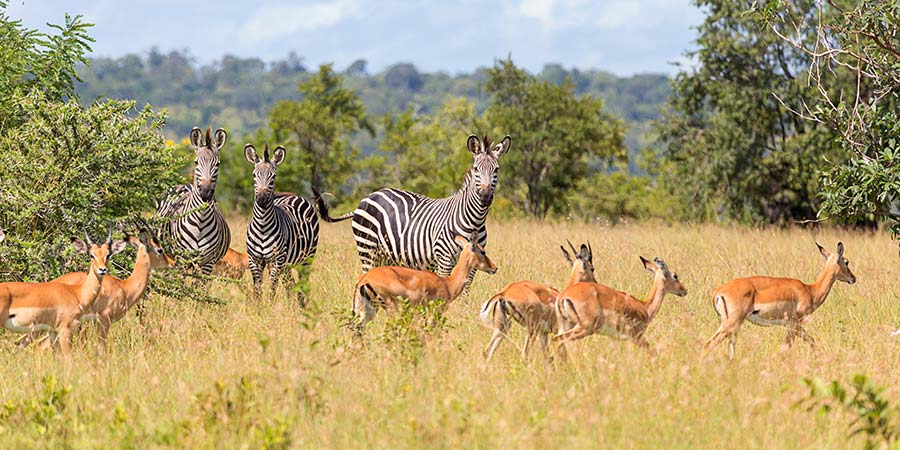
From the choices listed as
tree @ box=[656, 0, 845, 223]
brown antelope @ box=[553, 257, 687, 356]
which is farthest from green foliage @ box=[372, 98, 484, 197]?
brown antelope @ box=[553, 257, 687, 356]

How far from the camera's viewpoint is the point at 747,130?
26.2 meters

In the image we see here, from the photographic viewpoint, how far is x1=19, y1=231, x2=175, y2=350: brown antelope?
8.68 meters

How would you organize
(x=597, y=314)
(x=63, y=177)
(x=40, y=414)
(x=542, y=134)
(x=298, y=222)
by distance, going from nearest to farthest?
(x=40, y=414) < (x=597, y=314) < (x=63, y=177) < (x=298, y=222) < (x=542, y=134)

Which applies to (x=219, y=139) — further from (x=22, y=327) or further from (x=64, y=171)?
(x=22, y=327)

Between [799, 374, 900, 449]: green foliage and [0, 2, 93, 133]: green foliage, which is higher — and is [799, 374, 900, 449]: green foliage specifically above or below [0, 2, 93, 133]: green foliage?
below

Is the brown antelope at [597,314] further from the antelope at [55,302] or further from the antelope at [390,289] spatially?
the antelope at [55,302]

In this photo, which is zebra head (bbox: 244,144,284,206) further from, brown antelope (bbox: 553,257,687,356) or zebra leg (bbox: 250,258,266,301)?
brown antelope (bbox: 553,257,687,356)

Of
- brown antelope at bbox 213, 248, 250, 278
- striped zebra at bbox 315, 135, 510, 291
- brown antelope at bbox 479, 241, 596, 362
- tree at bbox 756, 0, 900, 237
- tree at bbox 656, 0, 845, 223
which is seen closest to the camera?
brown antelope at bbox 479, 241, 596, 362

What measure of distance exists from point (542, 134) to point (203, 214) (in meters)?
21.5

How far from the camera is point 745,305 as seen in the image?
899 cm

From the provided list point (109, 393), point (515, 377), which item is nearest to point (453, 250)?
point (515, 377)

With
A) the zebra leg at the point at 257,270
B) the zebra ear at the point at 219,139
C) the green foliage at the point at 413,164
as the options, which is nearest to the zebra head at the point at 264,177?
the zebra ear at the point at 219,139

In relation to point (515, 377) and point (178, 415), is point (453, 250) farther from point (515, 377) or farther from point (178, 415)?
point (178, 415)

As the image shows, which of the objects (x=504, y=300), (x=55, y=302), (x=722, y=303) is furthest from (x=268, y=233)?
(x=722, y=303)
